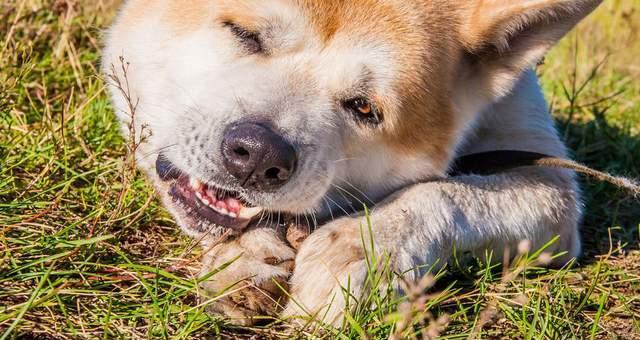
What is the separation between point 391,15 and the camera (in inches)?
119

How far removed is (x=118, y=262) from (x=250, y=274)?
475 millimetres

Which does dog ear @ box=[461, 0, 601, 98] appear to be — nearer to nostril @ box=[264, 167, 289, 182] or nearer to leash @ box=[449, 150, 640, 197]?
leash @ box=[449, 150, 640, 197]

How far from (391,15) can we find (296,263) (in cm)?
101

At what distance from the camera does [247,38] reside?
2928mm

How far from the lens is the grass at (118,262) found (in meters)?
2.37

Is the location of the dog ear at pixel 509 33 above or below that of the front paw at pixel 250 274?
above

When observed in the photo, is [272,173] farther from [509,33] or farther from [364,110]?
[509,33]

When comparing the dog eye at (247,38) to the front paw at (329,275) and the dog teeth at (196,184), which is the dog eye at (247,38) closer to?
the dog teeth at (196,184)

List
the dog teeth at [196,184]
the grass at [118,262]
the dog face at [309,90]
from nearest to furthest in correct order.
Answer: the grass at [118,262]
the dog face at [309,90]
the dog teeth at [196,184]

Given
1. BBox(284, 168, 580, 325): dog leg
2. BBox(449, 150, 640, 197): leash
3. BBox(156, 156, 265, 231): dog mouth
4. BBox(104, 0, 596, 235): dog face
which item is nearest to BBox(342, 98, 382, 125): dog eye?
BBox(104, 0, 596, 235): dog face

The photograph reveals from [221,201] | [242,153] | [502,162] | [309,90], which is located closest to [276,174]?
[242,153]

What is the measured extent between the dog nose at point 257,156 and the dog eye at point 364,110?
45cm

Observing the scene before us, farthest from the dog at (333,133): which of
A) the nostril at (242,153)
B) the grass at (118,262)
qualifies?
the grass at (118,262)

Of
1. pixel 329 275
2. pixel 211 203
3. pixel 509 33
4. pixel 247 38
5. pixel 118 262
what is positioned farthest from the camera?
pixel 509 33
